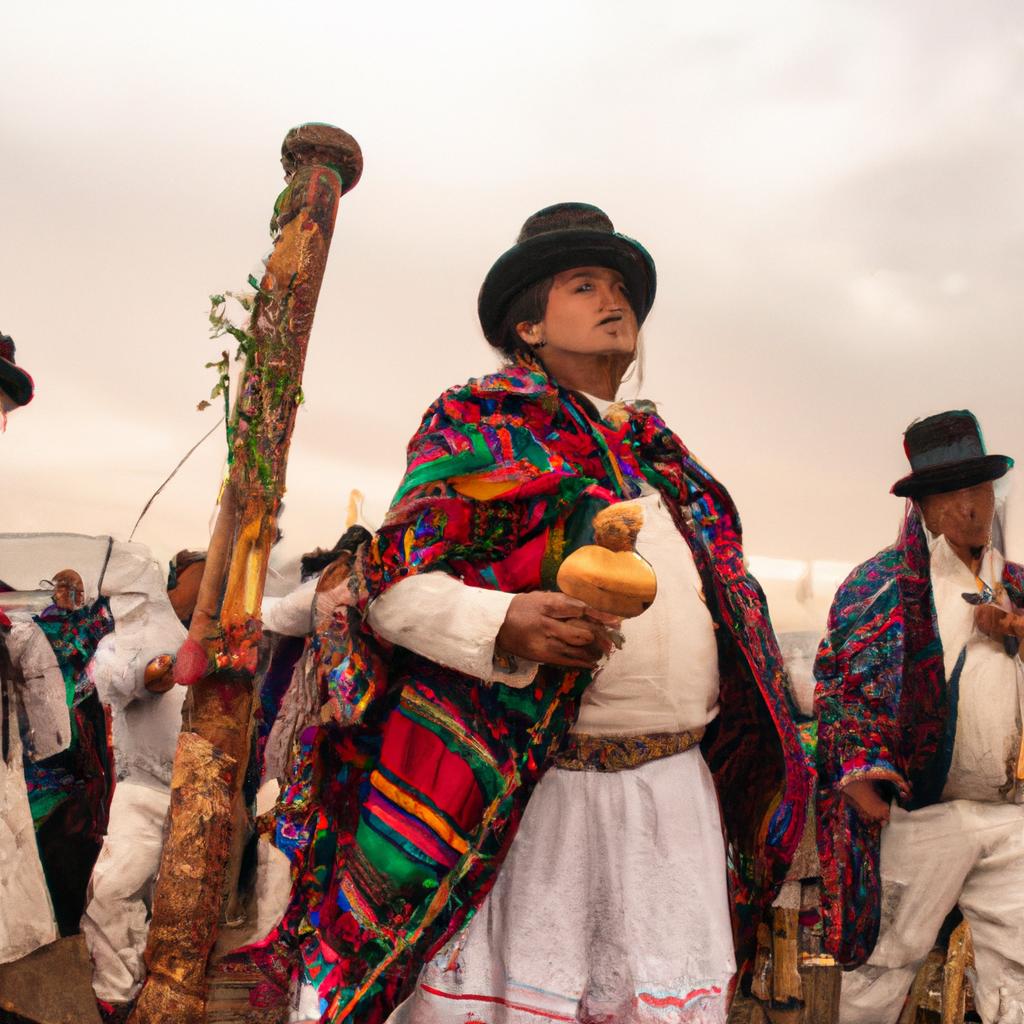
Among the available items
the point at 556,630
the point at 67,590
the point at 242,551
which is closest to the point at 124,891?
the point at 67,590

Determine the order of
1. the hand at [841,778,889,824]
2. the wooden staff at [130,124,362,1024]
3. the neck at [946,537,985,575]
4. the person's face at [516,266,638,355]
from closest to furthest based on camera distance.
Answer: the person's face at [516,266,638,355] < the wooden staff at [130,124,362,1024] < the hand at [841,778,889,824] < the neck at [946,537,985,575]

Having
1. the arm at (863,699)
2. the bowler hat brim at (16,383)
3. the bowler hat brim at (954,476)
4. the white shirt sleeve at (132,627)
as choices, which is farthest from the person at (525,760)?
the white shirt sleeve at (132,627)

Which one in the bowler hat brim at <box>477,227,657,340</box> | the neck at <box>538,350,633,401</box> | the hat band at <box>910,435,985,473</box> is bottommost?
the neck at <box>538,350,633,401</box>

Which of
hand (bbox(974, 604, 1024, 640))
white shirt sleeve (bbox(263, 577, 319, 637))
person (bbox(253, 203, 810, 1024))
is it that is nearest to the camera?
person (bbox(253, 203, 810, 1024))

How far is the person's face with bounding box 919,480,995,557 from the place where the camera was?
4.59m

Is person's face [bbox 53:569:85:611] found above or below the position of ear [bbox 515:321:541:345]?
below

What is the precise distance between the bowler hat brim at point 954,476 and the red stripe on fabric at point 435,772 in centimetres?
282

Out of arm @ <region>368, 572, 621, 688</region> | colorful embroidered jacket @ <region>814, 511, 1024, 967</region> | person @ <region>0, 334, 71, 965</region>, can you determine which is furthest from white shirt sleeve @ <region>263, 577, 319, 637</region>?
colorful embroidered jacket @ <region>814, 511, 1024, 967</region>

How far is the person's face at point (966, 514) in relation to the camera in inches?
181

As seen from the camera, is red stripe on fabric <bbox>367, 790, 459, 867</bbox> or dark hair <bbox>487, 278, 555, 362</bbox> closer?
red stripe on fabric <bbox>367, 790, 459, 867</bbox>

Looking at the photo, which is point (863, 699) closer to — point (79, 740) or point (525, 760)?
point (525, 760)

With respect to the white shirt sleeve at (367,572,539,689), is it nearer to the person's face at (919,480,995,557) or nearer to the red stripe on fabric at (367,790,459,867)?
the red stripe on fabric at (367,790,459,867)

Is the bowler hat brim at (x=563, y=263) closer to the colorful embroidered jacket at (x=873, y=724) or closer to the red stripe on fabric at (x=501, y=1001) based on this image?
the red stripe on fabric at (x=501, y=1001)

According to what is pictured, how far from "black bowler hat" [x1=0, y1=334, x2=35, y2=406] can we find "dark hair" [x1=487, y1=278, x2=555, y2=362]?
2.36 metres
